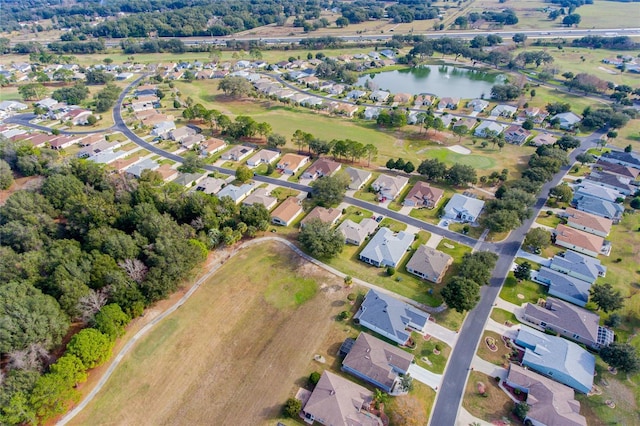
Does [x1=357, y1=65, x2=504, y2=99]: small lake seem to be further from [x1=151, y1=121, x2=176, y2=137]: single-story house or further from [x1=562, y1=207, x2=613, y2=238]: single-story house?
[x1=562, y1=207, x2=613, y2=238]: single-story house

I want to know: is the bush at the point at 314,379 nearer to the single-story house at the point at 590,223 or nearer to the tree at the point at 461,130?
the single-story house at the point at 590,223

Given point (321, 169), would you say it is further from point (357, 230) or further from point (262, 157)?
point (357, 230)

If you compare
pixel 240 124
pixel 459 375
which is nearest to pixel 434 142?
pixel 240 124

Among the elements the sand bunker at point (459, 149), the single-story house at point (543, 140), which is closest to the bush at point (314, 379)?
the sand bunker at point (459, 149)

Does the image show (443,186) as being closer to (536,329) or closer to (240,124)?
(536,329)

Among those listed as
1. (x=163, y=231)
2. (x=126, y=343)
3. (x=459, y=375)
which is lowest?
(x=126, y=343)

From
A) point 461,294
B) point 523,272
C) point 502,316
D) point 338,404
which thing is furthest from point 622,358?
point 338,404
